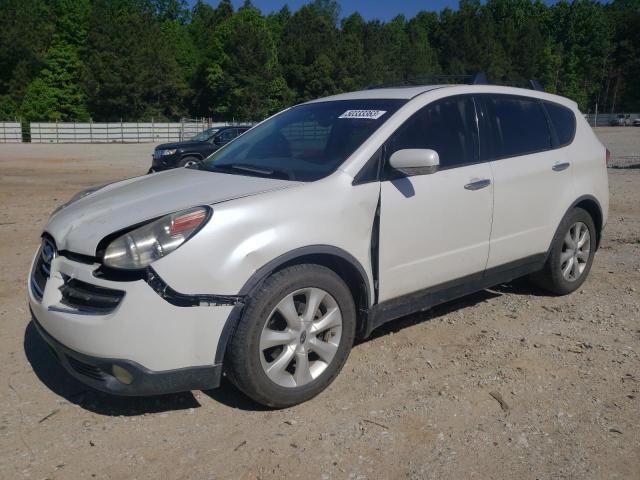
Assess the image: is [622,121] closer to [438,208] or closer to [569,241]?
[569,241]

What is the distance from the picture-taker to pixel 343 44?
76750 mm

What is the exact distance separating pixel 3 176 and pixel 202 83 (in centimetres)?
6075

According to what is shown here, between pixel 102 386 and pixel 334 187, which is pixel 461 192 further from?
pixel 102 386

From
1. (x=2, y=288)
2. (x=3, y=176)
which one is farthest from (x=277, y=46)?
(x=2, y=288)

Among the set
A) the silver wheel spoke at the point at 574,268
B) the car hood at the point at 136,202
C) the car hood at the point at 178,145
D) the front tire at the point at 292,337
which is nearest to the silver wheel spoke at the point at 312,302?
the front tire at the point at 292,337

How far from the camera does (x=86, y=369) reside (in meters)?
3.12

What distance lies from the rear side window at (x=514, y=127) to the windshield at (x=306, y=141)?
0.85 m

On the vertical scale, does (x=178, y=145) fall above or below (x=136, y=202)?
below

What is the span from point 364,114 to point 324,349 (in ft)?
5.22

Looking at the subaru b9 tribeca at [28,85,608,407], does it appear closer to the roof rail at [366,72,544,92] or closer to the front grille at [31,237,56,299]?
the front grille at [31,237,56,299]

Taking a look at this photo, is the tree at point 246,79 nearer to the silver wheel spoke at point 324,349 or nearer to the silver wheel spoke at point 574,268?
the silver wheel spoke at point 574,268

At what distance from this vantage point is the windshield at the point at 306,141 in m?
3.79

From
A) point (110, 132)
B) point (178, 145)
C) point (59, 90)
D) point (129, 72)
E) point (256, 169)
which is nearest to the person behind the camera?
point (256, 169)

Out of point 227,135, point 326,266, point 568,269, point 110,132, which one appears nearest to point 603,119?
point 110,132
